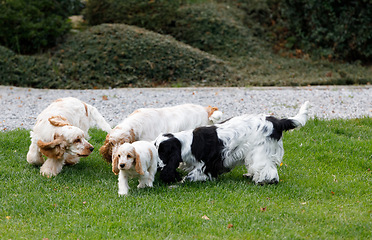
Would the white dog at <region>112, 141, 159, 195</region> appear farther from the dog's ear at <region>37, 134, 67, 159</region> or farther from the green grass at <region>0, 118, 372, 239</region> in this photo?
the dog's ear at <region>37, 134, 67, 159</region>

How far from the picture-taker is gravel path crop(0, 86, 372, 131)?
30.4 feet

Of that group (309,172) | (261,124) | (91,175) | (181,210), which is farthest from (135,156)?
(309,172)

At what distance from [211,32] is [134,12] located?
10.7 feet

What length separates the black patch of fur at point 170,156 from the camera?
5.18m

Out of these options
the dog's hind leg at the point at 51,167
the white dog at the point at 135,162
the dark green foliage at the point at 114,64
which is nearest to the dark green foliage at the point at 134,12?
the dark green foliage at the point at 114,64

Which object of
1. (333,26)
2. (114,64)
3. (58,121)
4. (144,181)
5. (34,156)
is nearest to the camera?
(144,181)

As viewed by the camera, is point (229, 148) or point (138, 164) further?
point (229, 148)

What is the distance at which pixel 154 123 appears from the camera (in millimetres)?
5719

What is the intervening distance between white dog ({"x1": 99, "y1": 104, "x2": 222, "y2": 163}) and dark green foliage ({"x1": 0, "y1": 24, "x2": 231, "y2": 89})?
21.6 ft

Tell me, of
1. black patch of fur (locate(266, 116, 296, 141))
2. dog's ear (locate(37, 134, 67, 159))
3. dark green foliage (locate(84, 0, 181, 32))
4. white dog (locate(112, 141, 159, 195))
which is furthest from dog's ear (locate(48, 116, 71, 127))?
dark green foliage (locate(84, 0, 181, 32))

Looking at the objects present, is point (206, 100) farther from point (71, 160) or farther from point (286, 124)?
point (286, 124)

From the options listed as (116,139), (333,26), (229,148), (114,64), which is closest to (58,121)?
(116,139)

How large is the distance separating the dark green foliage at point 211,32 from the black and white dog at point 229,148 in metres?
10.4

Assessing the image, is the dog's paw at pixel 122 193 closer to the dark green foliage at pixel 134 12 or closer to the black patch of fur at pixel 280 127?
the black patch of fur at pixel 280 127
